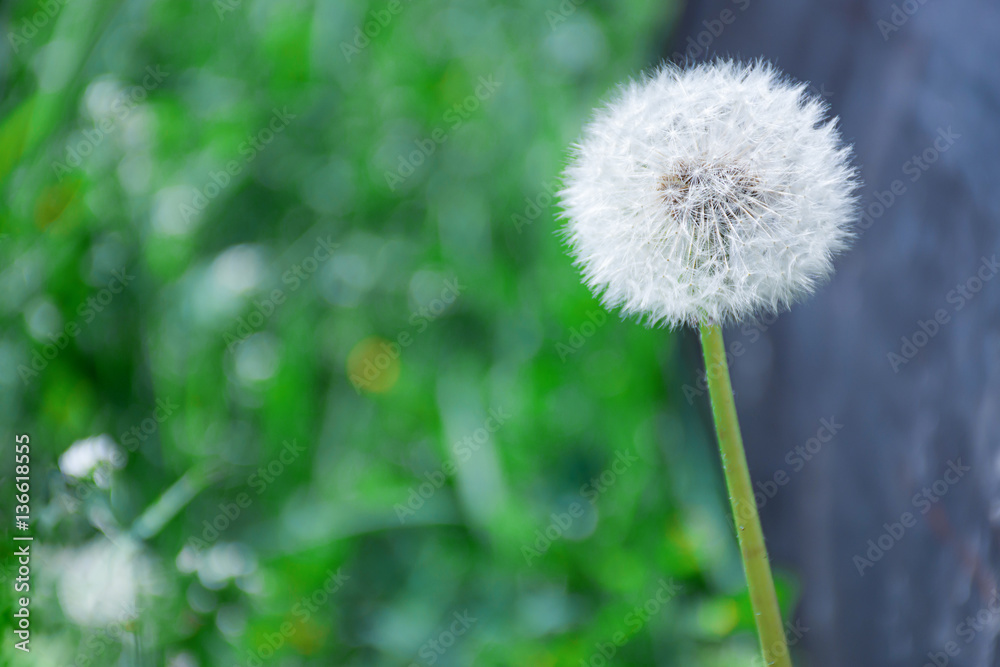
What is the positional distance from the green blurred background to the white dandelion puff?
0.59 meters

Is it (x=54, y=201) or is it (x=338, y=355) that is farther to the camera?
(x=338, y=355)

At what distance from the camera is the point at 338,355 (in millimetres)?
1403

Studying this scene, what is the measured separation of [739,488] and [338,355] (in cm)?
111

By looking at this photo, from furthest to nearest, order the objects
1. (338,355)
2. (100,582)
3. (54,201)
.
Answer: (338,355) → (54,201) → (100,582)

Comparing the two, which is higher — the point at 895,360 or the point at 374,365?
the point at 895,360

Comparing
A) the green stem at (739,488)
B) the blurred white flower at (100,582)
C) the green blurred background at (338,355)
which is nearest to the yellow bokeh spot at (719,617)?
the green blurred background at (338,355)

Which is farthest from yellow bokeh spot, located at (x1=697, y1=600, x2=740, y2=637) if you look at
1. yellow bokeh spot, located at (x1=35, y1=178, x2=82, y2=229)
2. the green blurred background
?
yellow bokeh spot, located at (x1=35, y1=178, x2=82, y2=229)

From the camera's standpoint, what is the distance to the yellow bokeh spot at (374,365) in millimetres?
1341

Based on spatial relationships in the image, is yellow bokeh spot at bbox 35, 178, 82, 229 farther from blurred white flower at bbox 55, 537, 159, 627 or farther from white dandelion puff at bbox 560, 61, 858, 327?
white dandelion puff at bbox 560, 61, 858, 327

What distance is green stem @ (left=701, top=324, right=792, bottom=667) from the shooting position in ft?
1.23

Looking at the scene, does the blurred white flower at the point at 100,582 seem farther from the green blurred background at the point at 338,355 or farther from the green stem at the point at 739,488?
the green stem at the point at 739,488

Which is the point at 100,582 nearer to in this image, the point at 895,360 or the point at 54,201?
the point at 54,201

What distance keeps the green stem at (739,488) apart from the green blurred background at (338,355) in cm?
65

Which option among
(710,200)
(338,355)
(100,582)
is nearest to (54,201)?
(338,355)
